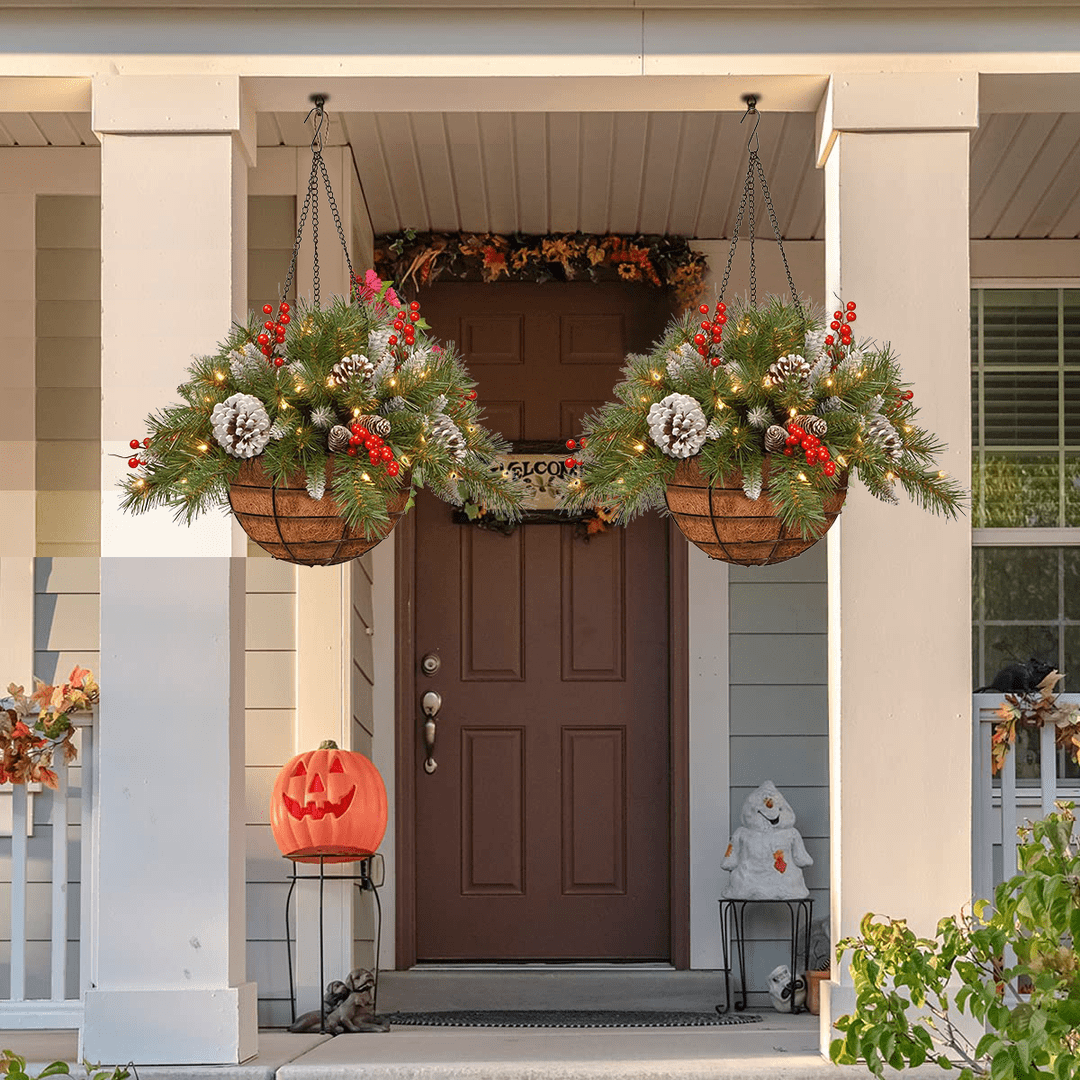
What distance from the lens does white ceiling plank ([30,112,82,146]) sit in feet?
14.2

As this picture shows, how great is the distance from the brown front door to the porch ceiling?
0.36 meters

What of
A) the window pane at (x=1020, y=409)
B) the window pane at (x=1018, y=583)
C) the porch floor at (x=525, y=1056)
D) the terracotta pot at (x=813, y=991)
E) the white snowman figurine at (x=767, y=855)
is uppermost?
the window pane at (x=1020, y=409)

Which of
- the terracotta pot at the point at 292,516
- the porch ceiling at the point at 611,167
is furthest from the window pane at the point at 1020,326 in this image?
the terracotta pot at the point at 292,516

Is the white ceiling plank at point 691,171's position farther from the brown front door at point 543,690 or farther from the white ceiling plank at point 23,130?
the white ceiling plank at point 23,130

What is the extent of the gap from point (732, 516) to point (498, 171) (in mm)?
2046

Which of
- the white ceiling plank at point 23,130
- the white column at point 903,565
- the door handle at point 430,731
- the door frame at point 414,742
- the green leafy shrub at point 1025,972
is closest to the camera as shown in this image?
the green leafy shrub at point 1025,972

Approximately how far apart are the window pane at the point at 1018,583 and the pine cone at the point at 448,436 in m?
2.71

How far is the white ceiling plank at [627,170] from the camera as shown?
4219 millimetres

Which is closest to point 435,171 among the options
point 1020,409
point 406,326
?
point 406,326

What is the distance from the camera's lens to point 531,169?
14.8 ft

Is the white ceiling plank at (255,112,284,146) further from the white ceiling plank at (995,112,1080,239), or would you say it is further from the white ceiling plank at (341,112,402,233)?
the white ceiling plank at (995,112,1080,239)

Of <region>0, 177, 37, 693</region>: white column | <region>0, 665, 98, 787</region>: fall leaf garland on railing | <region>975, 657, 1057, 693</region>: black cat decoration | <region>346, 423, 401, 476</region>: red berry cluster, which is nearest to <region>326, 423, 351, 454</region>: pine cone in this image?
<region>346, 423, 401, 476</region>: red berry cluster

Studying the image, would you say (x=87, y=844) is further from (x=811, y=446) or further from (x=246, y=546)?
(x=811, y=446)

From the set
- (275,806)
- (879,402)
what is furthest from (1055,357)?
(275,806)
